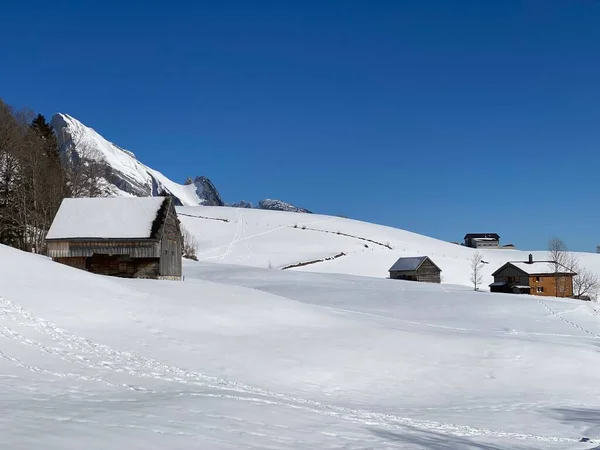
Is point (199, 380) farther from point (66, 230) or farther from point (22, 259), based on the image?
point (66, 230)

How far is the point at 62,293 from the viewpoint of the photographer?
1028 inches

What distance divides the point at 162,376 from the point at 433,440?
849cm

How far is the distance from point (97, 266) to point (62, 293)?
16604 millimetres

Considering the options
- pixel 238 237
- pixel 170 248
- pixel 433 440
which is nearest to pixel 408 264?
pixel 238 237

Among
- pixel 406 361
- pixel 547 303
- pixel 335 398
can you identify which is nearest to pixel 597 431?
pixel 335 398

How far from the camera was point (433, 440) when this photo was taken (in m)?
12.3

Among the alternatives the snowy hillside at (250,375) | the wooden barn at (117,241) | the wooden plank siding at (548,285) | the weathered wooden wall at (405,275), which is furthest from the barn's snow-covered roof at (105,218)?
the wooden plank siding at (548,285)

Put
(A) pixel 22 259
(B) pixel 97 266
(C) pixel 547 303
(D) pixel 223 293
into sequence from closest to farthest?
(A) pixel 22 259, (D) pixel 223 293, (B) pixel 97 266, (C) pixel 547 303

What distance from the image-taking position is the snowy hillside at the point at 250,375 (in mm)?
10969

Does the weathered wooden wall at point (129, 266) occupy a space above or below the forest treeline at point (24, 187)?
below

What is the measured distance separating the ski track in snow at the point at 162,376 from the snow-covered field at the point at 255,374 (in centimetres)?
10

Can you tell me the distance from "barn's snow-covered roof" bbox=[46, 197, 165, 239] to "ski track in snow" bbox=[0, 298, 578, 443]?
19.6m

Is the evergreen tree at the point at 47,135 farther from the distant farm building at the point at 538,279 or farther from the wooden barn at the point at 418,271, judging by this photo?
the distant farm building at the point at 538,279

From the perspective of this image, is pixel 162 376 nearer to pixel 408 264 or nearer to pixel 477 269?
pixel 408 264
